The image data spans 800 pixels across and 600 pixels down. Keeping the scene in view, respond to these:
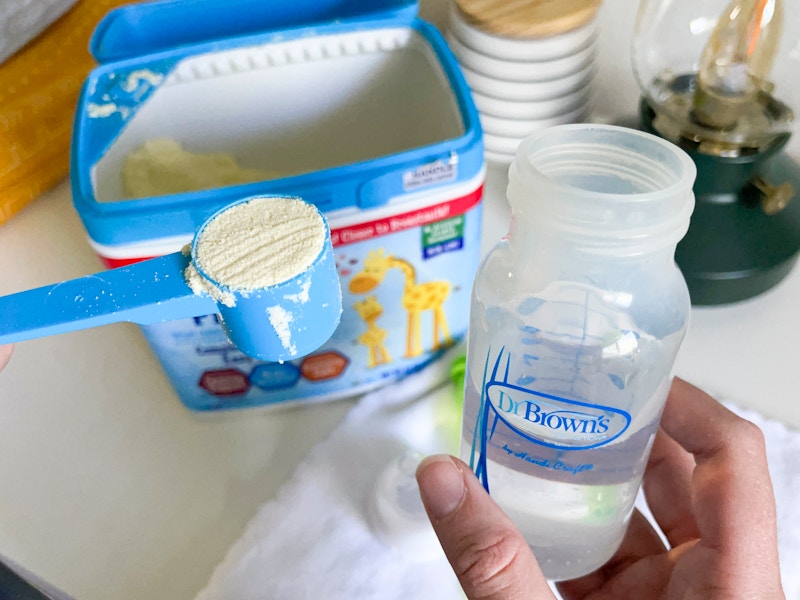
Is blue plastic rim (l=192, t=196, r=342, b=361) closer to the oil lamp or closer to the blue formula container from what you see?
the blue formula container

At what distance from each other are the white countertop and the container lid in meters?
0.17

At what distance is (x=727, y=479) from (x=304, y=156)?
324mm

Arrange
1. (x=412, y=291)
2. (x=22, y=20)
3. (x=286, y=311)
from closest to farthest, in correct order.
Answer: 1. (x=286, y=311)
2. (x=412, y=291)
3. (x=22, y=20)

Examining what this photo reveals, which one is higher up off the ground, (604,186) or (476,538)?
(604,186)

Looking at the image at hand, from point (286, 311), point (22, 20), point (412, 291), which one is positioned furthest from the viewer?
point (22, 20)

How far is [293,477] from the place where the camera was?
40cm

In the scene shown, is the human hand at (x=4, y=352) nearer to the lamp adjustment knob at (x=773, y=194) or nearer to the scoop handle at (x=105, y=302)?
the scoop handle at (x=105, y=302)

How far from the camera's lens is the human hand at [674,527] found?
27 centimetres

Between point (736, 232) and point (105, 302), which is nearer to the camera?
point (105, 302)

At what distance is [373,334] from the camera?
1.32 feet

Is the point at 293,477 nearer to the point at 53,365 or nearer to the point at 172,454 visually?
the point at 172,454

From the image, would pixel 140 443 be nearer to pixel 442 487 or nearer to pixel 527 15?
pixel 442 487

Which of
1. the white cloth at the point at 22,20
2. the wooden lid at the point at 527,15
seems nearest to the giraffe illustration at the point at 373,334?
the wooden lid at the point at 527,15

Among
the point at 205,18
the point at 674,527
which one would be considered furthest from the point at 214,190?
the point at 674,527
